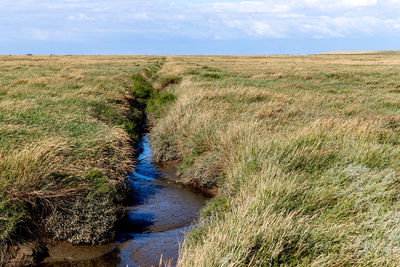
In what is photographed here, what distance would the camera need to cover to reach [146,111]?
16.9 m

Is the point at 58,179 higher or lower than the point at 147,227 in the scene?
higher

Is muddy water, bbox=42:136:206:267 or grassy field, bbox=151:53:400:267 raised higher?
grassy field, bbox=151:53:400:267

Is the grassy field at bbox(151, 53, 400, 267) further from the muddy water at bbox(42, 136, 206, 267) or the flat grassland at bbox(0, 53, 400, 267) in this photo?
the muddy water at bbox(42, 136, 206, 267)

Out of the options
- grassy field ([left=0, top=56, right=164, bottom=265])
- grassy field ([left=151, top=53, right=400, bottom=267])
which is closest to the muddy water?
grassy field ([left=0, top=56, right=164, bottom=265])

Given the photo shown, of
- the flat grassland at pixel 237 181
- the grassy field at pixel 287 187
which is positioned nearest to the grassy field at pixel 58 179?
the flat grassland at pixel 237 181

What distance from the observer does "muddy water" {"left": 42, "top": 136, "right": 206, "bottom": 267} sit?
523 cm

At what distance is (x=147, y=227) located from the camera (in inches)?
252

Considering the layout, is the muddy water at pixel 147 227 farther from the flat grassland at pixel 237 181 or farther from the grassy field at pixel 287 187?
the grassy field at pixel 287 187

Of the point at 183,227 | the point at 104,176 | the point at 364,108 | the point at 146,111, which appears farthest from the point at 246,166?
the point at 146,111

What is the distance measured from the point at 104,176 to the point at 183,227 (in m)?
1.75

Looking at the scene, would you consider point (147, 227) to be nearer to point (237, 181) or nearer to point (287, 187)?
point (237, 181)

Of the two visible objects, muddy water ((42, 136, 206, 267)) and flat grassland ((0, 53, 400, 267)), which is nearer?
flat grassland ((0, 53, 400, 267))

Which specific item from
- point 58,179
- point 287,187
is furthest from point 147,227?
point 287,187

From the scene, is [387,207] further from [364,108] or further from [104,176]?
[364,108]
